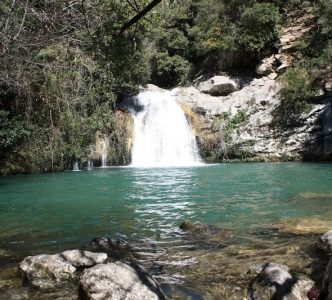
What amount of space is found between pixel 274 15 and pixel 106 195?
63.1ft

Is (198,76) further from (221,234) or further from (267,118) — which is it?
(221,234)

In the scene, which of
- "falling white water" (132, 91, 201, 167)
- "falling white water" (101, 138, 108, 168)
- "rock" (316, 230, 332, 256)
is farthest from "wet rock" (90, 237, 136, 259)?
"falling white water" (101, 138, 108, 168)

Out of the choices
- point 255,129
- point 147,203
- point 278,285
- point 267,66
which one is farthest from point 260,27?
point 278,285

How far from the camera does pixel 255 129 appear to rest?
2359 cm

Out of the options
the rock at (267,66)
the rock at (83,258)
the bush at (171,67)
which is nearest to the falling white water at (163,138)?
the rock at (267,66)

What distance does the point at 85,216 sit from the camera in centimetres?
939

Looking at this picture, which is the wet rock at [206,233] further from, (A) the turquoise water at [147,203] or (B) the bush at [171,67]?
(B) the bush at [171,67]

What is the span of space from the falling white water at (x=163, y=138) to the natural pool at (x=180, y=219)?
666cm

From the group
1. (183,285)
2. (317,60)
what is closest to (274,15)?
(317,60)

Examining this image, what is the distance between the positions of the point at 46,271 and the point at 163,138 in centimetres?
1841

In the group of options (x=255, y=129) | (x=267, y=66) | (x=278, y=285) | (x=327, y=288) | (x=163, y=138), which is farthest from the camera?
(x=267, y=66)

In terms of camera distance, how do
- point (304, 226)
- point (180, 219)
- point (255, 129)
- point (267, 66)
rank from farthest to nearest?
point (267, 66)
point (255, 129)
point (180, 219)
point (304, 226)

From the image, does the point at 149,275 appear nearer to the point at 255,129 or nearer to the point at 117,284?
the point at 117,284

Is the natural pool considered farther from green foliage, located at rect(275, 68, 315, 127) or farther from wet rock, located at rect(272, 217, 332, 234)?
green foliage, located at rect(275, 68, 315, 127)
